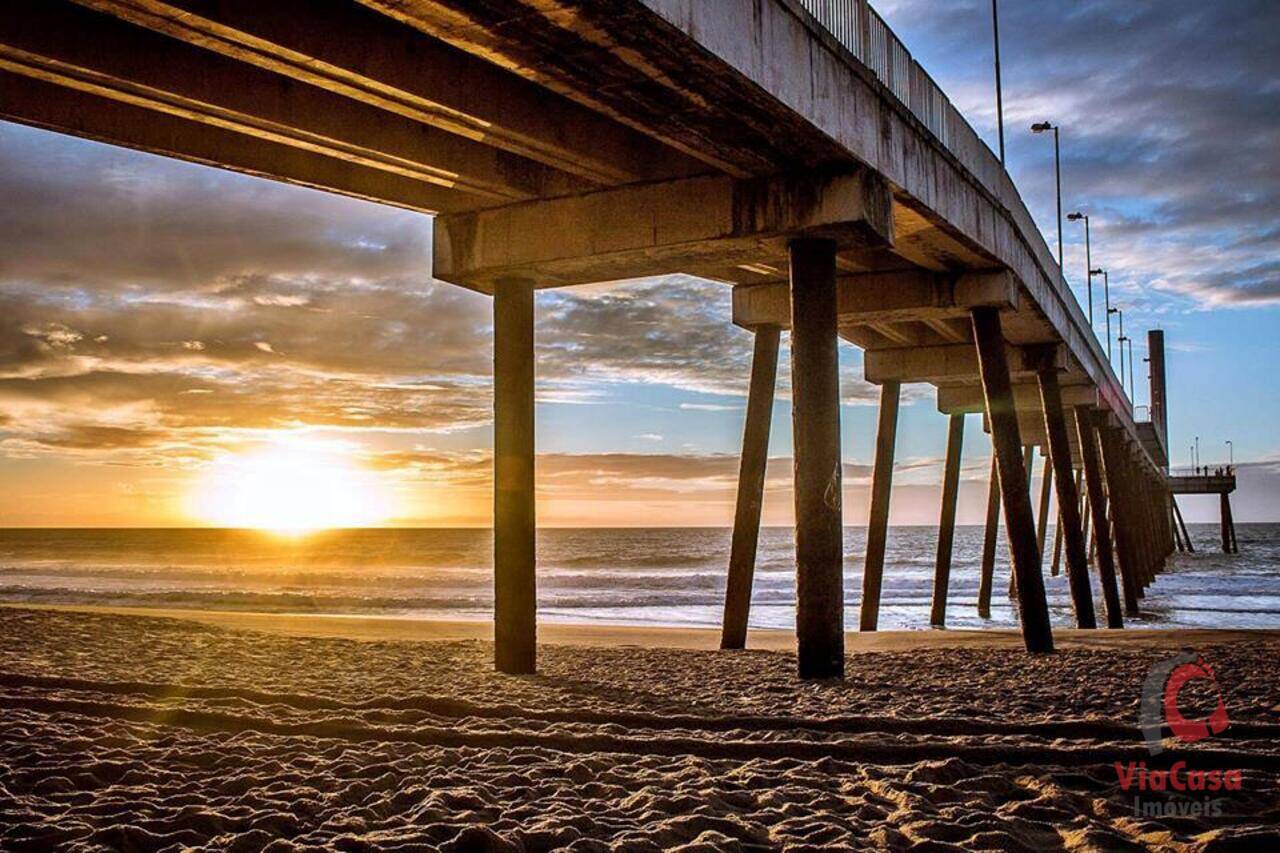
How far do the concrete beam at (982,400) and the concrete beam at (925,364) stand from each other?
10.6 ft

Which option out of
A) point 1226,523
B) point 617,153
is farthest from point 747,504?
point 1226,523

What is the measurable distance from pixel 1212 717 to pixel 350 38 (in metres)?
7.09

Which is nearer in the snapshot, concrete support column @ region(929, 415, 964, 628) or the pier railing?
the pier railing

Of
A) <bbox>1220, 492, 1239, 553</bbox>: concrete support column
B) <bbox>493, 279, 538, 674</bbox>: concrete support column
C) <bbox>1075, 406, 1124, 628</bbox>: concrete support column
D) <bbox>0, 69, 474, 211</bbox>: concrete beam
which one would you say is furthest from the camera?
<bbox>1220, 492, 1239, 553</bbox>: concrete support column

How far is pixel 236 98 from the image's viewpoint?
305 inches

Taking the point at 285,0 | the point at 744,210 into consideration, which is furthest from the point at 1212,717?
the point at 285,0

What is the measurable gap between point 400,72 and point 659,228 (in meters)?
3.01

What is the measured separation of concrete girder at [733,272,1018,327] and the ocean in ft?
38.1

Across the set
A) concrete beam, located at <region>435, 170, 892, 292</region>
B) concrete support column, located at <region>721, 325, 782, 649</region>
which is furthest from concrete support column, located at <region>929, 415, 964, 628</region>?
concrete beam, located at <region>435, 170, 892, 292</region>

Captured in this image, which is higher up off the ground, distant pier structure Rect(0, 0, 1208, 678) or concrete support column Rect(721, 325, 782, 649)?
distant pier structure Rect(0, 0, 1208, 678)

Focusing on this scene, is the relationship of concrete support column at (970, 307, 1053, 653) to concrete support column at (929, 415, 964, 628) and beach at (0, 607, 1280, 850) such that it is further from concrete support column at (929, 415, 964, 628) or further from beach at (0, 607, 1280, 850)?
concrete support column at (929, 415, 964, 628)

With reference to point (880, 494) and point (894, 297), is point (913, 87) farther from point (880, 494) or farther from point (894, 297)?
point (880, 494)

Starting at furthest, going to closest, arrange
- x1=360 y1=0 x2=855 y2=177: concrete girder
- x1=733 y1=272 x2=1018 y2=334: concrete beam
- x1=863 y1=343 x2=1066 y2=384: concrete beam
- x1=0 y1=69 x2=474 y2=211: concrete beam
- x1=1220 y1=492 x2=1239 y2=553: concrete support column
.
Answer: x1=1220 y1=492 x2=1239 y2=553: concrete support column
x1=863 y1=343 x2=1066 y2=384: concrete beam
x1=733 y1=272 x2=1018 y2=334: concrete beam
x1=0 y1=69 x2=474 y2=211: concrete beam
x1=360 y1=0 x2=855 y2=177: concrete girder

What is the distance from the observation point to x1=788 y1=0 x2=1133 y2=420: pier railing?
899 cm
